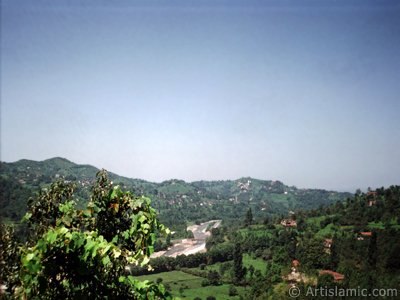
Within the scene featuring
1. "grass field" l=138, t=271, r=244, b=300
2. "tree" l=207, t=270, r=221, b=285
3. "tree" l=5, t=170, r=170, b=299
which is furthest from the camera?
"tree" l=207, t=270, r=221, b=285

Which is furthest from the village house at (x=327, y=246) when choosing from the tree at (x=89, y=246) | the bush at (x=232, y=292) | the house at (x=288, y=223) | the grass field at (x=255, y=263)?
the tree at (x=89, y=246)

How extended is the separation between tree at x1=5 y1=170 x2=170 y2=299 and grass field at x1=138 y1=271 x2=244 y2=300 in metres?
74.9

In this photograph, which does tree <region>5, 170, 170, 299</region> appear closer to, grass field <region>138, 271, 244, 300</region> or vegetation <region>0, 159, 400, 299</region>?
vegetation <region>0, 159, 400, 299</region>

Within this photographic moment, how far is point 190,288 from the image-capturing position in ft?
274

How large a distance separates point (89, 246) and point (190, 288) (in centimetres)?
8763

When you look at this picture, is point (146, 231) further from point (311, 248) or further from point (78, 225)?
point (311, 248)

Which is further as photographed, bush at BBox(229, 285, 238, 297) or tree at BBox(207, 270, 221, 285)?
tree at BBox(207, 270, 221, 285)

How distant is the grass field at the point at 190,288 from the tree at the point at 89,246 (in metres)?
74.9

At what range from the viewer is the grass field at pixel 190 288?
77.4m

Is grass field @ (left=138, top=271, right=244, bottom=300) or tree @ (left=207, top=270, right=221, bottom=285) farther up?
tree @ (left=207, top=270, right=221, bottom=285)

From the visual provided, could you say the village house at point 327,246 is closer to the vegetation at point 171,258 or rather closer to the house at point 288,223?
the vegetation at point 171,258

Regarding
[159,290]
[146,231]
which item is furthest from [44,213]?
[159,290]

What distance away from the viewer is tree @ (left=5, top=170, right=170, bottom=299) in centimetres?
430

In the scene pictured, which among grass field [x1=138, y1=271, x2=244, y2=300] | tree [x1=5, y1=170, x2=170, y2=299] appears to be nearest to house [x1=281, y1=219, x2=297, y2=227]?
grass field [x1=138, y1=271, x2=244, y2=300]
